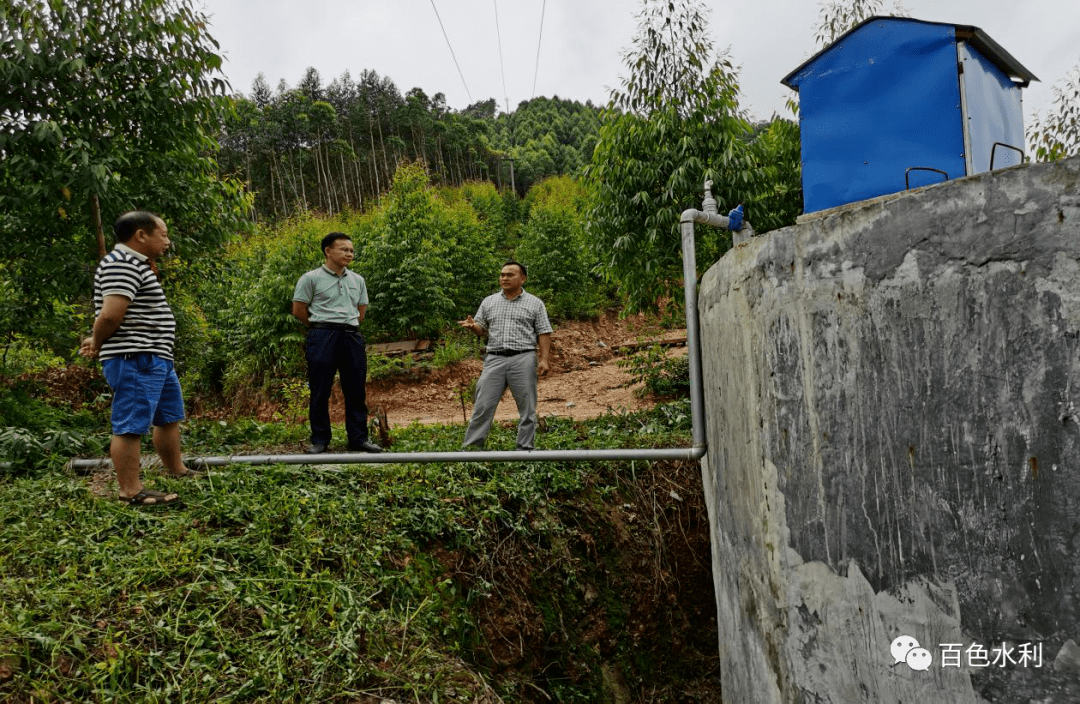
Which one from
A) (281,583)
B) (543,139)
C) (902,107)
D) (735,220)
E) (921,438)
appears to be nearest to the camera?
(921,438)

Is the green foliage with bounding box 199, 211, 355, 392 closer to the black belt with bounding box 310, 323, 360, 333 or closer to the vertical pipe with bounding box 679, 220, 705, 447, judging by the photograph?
the black belt with bounding box 310, 323, 360, 333

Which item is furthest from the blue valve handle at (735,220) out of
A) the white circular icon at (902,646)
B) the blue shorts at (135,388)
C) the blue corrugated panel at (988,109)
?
the blue shorts at (135,388)

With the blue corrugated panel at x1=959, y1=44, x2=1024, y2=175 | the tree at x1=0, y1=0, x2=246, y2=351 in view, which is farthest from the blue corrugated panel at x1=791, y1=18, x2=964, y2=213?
the tree at x1=0, y1=0, x2=246, y2=351

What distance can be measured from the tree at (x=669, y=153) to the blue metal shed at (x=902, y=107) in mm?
3176

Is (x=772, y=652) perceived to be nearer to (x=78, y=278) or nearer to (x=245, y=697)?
(x=245, y=697)

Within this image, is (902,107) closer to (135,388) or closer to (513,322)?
(513,322)

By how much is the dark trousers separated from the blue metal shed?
11.5 ft

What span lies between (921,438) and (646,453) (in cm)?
222

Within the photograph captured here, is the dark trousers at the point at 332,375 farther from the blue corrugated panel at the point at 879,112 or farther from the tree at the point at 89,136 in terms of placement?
the blue corrugated panel at the point at 879,112

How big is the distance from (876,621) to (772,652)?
1.79 ft

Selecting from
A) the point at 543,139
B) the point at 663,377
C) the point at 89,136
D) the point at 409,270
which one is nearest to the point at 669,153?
the point at 663,377

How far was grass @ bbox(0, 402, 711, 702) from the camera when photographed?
2547 mm

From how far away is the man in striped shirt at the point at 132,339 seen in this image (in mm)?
3645

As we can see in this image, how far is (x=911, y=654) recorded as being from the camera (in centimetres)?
212
